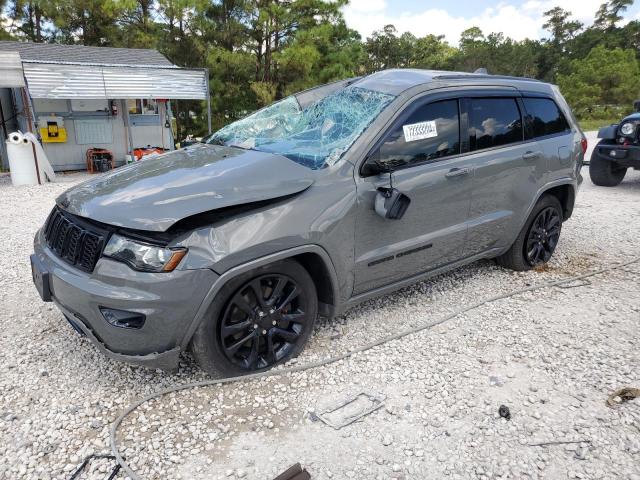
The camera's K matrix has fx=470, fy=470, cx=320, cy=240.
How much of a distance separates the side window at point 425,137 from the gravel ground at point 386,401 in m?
1.21

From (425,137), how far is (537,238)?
6.25 feet

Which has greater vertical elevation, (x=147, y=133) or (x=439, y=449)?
(x=147, y=133)

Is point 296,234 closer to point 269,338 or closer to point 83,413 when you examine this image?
point 269,338

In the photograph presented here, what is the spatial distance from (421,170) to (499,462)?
181 cm

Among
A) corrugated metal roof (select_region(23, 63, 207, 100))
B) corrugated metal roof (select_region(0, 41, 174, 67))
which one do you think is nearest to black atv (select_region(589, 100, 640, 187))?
corrugated metal roof (select_region(23, 63, 207, 100))

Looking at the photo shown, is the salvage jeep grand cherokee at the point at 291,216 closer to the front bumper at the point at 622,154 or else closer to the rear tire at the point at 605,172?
the front bumper at the point at 622,154

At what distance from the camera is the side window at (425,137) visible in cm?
304

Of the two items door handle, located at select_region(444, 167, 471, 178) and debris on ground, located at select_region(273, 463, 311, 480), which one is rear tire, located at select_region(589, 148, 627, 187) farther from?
debris on ground, located at select_region(273, 463, 311, 480)

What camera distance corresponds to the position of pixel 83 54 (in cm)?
1305

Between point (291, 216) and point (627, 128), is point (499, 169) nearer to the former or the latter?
point (291, 216)

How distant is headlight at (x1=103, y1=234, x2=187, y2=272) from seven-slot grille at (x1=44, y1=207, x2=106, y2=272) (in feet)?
0.58

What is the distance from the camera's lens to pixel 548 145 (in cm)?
411

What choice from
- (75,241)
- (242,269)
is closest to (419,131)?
(242,269)

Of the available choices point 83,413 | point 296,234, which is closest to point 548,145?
point 296,234
